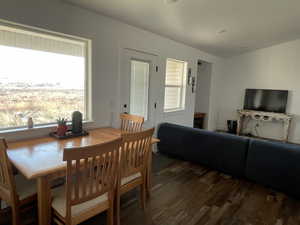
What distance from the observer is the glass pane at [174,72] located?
4360mm

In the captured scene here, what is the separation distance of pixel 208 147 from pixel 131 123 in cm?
137

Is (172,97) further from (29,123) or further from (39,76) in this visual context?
(29,123)

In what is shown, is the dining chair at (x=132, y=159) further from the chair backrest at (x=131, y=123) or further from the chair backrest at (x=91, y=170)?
the chair backrest at (x=131, y=123)

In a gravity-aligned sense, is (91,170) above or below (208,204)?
above

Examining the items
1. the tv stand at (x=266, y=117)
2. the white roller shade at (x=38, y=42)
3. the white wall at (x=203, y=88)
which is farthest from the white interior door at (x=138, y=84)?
the tv stand at (x=266, y=117)

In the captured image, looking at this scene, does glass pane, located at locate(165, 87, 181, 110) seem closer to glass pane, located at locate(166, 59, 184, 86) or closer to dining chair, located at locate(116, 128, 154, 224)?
glass pane, located at locate(166, 59, 184, 86)

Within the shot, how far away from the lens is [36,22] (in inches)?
84.4

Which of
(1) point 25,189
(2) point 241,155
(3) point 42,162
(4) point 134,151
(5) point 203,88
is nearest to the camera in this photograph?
(3) point 42,162

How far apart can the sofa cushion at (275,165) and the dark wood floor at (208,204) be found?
14cm

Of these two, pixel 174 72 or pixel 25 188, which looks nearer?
pixel 25 188

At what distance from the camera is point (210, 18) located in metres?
3.19

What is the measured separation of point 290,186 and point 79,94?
3.14 m

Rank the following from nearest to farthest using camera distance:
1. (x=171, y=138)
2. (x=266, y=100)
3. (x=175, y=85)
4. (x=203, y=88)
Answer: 1. (x=171, y=138)
2. (x=175, y=85)
3. (x=266, y=100)
4. (x=203, y=88)

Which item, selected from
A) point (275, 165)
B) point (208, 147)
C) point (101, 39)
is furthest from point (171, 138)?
point (101, 39)
